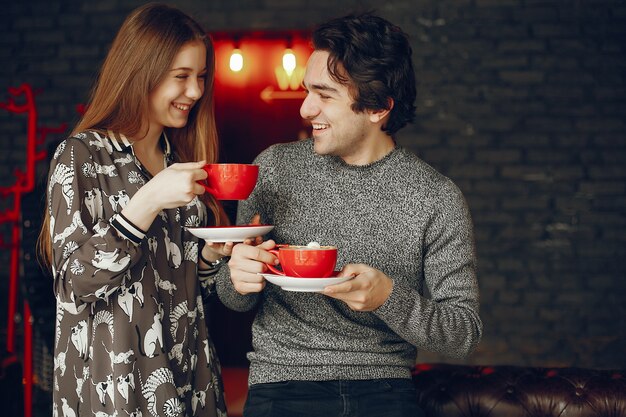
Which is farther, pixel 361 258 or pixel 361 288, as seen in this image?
pixel 361 258

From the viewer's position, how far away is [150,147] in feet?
6.13

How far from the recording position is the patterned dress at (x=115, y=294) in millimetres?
1551

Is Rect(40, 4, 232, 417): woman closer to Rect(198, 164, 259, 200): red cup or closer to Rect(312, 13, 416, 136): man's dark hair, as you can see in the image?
Rect(198, 164, 259, 200): red cup

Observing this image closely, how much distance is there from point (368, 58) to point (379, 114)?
0.50 ft

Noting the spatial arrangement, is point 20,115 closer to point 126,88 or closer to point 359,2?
point 359,2

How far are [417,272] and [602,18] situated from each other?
3585mm

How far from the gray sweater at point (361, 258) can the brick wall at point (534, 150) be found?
2974mm

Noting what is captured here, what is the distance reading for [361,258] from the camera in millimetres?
1873

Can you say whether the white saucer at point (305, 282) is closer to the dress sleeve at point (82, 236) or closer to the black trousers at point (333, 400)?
the dress sleeve at point (82, 236)

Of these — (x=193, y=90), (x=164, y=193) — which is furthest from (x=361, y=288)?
(x=193, y=90)

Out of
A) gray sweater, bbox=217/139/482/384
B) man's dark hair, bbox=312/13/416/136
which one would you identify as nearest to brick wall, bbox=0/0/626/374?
man's dark hair, bbox=312/13/416/136

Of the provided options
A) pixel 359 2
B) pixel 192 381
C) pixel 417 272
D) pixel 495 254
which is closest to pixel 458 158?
pixel 495 254

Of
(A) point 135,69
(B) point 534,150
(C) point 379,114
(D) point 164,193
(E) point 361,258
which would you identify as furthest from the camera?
(B) point 534,150

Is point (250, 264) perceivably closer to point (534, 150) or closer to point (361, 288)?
point (361, 288)
